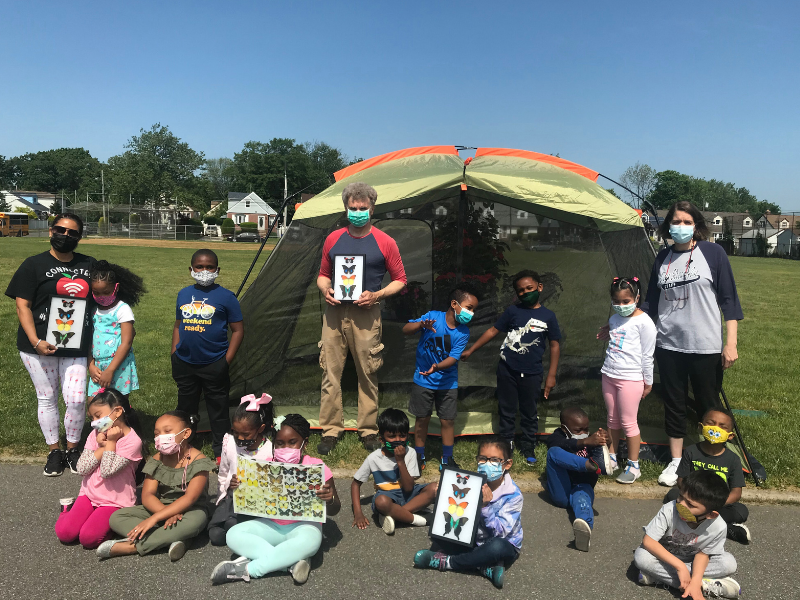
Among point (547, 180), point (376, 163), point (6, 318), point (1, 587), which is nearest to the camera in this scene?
point (1, 587)

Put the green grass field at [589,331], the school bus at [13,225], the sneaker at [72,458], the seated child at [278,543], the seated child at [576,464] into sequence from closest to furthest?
the seated child at [278,543], the seated child at [576,464], the sneaker at [72,458], the green grass field at [589,331], the school bus at [13,225]

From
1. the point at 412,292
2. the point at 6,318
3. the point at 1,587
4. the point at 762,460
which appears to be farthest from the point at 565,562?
the point at 6,318

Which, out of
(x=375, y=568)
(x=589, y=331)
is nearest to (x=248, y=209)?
(x=589, y=331)

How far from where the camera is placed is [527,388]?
4.38 m

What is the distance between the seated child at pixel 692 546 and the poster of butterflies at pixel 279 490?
5.24ft

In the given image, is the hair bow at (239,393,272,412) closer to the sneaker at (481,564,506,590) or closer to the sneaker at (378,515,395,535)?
the sneaker at (378,515,395,535)

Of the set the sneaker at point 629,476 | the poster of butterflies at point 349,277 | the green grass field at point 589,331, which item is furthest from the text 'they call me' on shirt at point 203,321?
the sneaker at point 629,476

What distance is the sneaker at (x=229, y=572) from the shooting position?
279 centimetres

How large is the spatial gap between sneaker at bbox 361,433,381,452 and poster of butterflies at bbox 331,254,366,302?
1.04 m

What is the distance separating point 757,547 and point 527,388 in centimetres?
165

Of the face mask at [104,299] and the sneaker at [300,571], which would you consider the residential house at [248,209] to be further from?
the sneaker at [300,571]

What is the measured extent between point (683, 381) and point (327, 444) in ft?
8.30

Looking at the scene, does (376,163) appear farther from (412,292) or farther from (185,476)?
(185,476)

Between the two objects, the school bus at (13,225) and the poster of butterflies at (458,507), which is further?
the school bus at (13,225)
